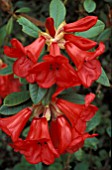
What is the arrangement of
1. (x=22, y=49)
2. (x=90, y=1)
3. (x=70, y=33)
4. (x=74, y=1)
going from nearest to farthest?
1. (x=22, y=49)
2. (x=70, y=33)
3. (x=90, y=1)
4. (x=74, y=1)

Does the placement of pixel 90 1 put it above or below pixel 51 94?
above

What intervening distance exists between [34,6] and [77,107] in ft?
3.20

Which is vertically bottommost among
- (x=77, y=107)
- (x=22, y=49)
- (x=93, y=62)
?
(x=77, y=107)

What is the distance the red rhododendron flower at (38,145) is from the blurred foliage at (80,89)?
1.69 ft

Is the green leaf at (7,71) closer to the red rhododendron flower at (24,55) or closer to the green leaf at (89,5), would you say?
the red rhododendron flower at (24,55)

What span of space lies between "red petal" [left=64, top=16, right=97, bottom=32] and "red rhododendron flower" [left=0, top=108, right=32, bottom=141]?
13.8 inches

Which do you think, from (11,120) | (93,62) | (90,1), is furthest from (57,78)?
(90,1)

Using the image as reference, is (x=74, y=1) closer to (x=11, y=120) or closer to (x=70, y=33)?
(x=70, y=33)

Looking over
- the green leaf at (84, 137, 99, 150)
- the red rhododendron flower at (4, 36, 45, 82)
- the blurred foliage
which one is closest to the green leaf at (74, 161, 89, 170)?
the blurred foliage

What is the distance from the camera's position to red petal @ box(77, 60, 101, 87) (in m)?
1.67

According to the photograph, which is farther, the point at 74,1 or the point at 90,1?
the point at 74,1

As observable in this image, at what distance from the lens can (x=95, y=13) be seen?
98.0 inches

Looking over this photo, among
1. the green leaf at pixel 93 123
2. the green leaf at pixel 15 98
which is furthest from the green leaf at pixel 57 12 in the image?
the green leaf at pixel 93 123

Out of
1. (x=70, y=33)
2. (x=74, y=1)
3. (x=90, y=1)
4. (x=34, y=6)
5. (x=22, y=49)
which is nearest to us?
(x=22, y=49)
